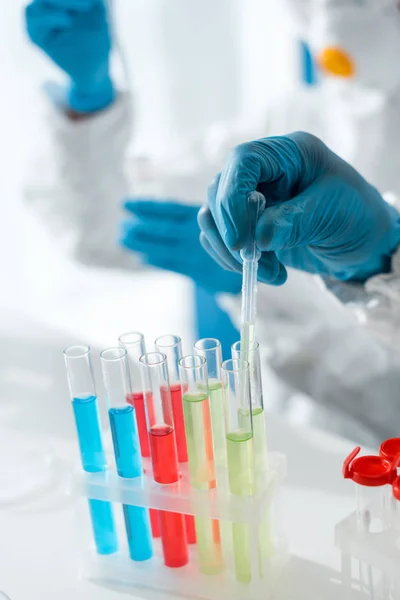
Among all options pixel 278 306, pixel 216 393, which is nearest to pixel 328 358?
pixel 278 306

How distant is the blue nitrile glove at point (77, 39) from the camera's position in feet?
5.14

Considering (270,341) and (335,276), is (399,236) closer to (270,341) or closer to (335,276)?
(335,276)

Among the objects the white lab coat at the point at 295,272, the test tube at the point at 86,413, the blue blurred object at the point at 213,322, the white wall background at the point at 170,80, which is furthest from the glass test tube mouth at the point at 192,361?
the white wall background at the point at 170,80

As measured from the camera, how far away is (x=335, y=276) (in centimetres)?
114

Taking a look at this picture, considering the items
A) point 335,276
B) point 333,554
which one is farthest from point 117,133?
point 333,554

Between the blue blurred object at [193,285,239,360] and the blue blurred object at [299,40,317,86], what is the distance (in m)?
0.85

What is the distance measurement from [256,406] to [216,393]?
47 millimetres

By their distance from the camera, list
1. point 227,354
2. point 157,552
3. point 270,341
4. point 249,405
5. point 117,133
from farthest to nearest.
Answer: point 227,354
point 117,133
point 270,341
point 157,552
point 249,405

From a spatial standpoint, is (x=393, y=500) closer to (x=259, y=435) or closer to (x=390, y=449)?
(x=390, y=449)

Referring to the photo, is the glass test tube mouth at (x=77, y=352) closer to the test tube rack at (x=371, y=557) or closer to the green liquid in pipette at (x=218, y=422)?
the green liquid in pipette at (x=218, y=422)

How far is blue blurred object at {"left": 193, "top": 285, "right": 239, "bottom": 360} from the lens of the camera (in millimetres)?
1938

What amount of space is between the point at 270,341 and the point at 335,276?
0.41 meters

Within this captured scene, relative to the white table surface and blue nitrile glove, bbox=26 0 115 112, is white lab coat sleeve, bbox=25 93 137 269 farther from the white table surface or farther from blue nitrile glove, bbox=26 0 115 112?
the white table surface

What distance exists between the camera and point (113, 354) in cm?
82
